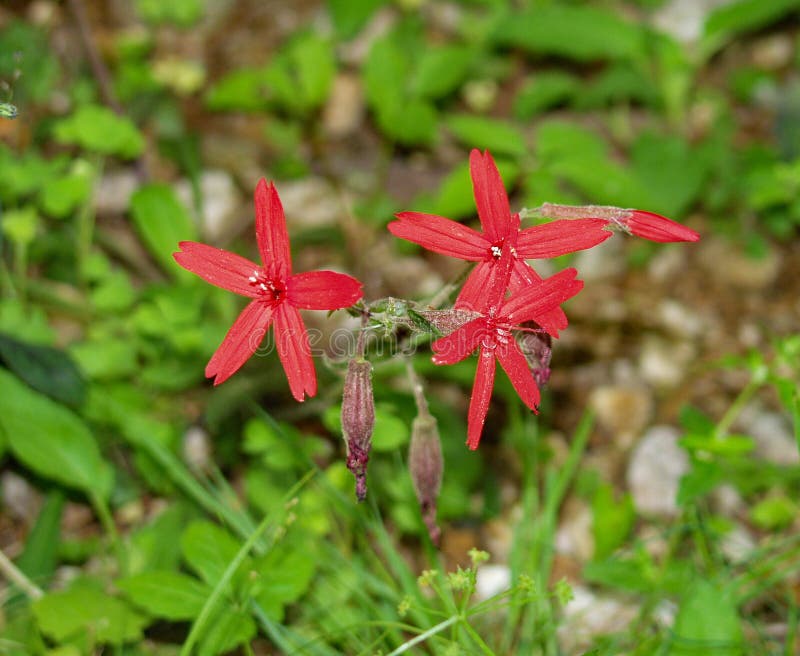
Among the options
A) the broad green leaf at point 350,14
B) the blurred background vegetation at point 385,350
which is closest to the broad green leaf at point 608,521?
the blurred background vegetation at point 385,350

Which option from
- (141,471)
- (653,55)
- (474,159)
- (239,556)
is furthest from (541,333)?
(653,55)

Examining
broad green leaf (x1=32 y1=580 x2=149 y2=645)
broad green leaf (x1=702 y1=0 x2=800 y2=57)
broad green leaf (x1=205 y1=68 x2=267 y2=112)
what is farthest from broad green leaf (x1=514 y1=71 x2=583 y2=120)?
broad green leaf (x1=32 y1=580 x2=149 y2=645)

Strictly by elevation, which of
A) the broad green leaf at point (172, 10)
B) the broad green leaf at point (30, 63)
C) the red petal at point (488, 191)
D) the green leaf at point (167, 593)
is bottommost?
the green leaf at point (167, 593)

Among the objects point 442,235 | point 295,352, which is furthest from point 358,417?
point 442,235

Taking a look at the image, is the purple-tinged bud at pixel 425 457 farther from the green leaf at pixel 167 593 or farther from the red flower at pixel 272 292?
the green leaf at pixel 167 593

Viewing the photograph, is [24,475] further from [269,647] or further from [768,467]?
[768,467]
